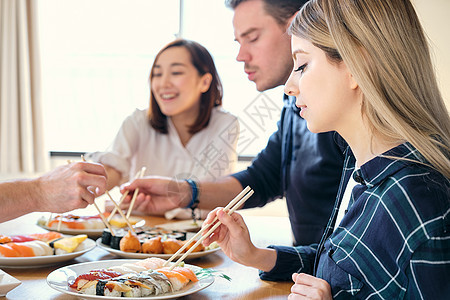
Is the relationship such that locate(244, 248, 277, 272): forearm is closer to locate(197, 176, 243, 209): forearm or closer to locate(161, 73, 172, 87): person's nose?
locate(197, 176, 243, 209): forearm

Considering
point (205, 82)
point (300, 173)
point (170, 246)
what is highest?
point (205, 82)

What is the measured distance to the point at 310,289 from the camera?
0.97m

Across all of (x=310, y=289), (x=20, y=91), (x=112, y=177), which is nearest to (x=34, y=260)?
(x=310, y=289)

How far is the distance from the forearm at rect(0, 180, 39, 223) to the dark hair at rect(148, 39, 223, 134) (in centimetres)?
188

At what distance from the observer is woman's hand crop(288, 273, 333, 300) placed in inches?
37.8

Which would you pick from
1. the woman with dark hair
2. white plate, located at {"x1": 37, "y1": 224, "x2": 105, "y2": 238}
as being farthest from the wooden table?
the woman with dark hair

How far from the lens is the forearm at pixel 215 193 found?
2.05 metres

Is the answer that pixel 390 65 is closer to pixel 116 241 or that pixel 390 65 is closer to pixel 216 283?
pixel 216 283

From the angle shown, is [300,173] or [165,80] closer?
[300,173]

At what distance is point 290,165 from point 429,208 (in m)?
1.04

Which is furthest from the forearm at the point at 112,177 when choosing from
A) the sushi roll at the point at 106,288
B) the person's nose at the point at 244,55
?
the sushi roll at the point at 106,288

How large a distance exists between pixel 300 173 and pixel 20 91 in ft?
12.3

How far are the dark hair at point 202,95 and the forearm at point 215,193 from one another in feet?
3.77

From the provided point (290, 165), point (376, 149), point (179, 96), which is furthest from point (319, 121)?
point (179, 96)
